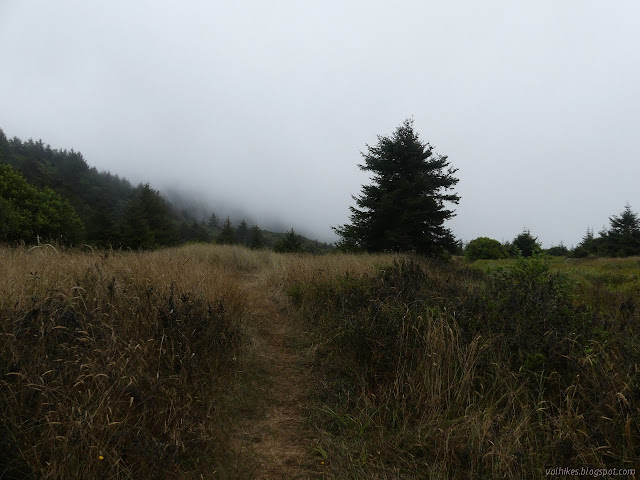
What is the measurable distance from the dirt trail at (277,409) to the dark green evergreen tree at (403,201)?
29.5ft

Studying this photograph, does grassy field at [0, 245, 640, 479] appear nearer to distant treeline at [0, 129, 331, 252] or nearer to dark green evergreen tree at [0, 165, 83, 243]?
distant treeline at [0, 129, 331, 252]

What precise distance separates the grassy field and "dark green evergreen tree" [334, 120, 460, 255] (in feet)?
29.1

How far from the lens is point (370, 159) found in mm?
13617

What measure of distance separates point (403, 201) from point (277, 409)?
11.1 metres

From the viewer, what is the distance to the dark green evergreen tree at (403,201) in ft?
40.4

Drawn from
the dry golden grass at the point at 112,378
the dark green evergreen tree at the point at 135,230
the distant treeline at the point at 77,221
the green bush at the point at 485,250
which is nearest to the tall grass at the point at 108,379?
the dry golden grass at the point at 112,378

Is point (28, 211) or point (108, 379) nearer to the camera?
point (108, 379)

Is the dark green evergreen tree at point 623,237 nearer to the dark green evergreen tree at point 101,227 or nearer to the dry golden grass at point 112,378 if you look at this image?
the dry golden grass at point 112,378

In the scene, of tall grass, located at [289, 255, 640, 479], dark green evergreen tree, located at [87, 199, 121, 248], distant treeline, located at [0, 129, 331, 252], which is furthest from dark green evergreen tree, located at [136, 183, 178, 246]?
tall grass, located at [289, 255, 640, 479]

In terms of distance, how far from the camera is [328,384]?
2717 millimetres

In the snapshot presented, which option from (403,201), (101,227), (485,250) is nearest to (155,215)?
(101,227)

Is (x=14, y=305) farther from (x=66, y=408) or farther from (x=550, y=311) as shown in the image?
(x=550, y=311)

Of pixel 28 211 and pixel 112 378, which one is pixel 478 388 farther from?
pixel 28 211

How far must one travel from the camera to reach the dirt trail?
6.19 feet
